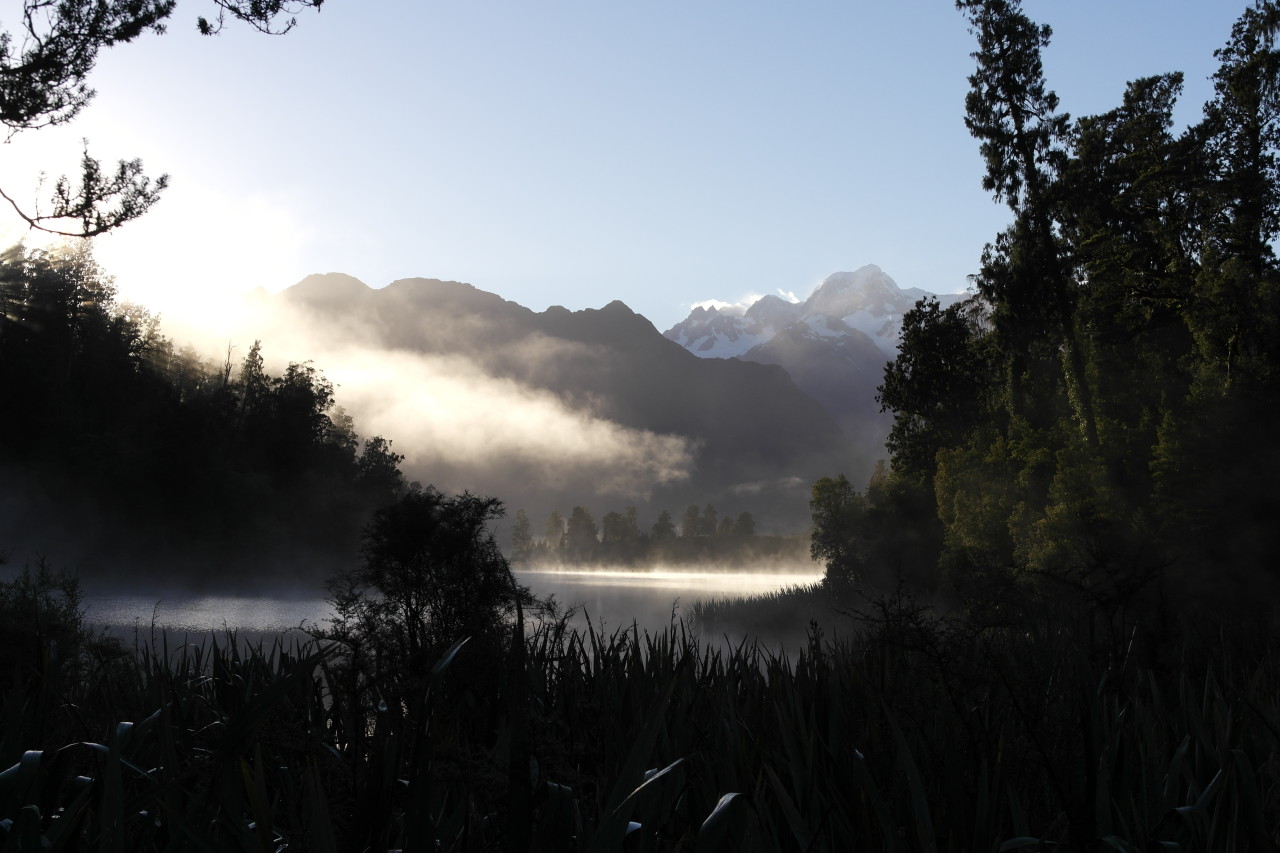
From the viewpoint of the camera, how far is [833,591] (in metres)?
47.2

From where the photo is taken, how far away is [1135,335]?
107ft

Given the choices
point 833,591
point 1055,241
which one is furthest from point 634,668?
point 833,591

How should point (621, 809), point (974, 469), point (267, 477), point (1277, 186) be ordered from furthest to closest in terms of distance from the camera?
point (267, 477), point (974, 469), point (1277, 186), point (621, 809)

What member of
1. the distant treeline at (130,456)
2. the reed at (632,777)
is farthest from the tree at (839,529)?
the reed at (632,777)

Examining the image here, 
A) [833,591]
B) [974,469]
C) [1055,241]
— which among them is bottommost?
[833,591]

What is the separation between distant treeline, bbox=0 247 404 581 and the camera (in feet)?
176

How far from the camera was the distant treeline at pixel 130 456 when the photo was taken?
53.8 meters

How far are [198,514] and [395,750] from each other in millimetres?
64005

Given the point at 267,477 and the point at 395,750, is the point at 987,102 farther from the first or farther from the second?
the point at 267,477

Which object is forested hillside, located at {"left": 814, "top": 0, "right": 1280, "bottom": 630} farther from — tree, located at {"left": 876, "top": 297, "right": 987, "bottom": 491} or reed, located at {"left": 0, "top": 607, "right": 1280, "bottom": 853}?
reed, located at {"left": 0, "top": 607, "right": 1280, "bottom": 853}

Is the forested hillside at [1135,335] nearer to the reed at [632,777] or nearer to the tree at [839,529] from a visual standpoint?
the tree at [839,529]

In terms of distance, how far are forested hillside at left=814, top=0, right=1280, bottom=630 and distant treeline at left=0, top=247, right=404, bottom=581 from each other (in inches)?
1409

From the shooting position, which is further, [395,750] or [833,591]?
[833,591]

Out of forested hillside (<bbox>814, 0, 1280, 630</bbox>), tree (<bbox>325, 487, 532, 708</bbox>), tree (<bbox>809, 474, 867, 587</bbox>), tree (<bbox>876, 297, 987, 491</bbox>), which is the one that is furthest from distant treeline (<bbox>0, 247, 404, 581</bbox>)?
tree (<bbox>325, 487, 532, 708</bbox>)
